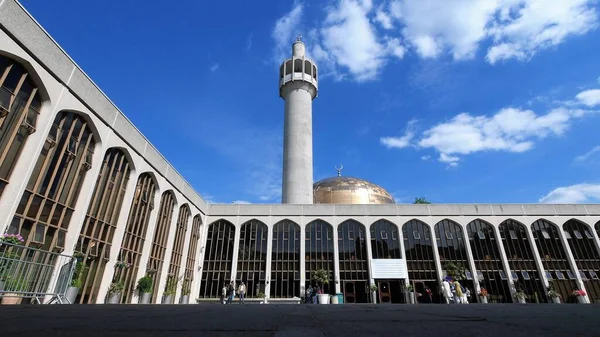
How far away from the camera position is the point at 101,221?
18.5 meters

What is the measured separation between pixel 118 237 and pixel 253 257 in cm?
1569

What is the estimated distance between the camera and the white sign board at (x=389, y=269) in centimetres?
3206

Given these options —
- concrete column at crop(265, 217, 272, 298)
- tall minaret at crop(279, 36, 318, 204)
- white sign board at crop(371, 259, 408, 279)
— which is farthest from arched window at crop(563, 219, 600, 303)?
concrete column at crop(265, 217, 272, 298)

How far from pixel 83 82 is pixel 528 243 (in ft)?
134

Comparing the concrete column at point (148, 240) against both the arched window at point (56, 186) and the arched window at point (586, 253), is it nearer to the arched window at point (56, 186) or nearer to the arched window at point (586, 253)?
the arched window at point (56, 186)

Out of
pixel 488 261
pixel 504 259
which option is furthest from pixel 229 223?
pixel 504 259

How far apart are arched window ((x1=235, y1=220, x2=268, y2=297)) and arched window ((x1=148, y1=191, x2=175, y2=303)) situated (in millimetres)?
9228

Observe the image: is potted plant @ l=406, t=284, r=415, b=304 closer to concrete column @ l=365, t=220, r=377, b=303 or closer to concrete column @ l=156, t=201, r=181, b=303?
concrete column @ l=365, t=220, r=377, b=303

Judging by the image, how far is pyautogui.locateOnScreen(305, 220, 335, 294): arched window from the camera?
107 feet

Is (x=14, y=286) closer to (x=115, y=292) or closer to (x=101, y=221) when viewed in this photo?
(x=101, y=221)

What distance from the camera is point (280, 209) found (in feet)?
115

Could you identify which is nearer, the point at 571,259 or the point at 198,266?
the point at 198,266

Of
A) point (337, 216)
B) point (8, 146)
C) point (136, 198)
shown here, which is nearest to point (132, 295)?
point (136, 198)

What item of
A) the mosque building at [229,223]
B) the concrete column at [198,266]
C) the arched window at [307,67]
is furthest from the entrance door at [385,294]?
the arched window at [307,67]
